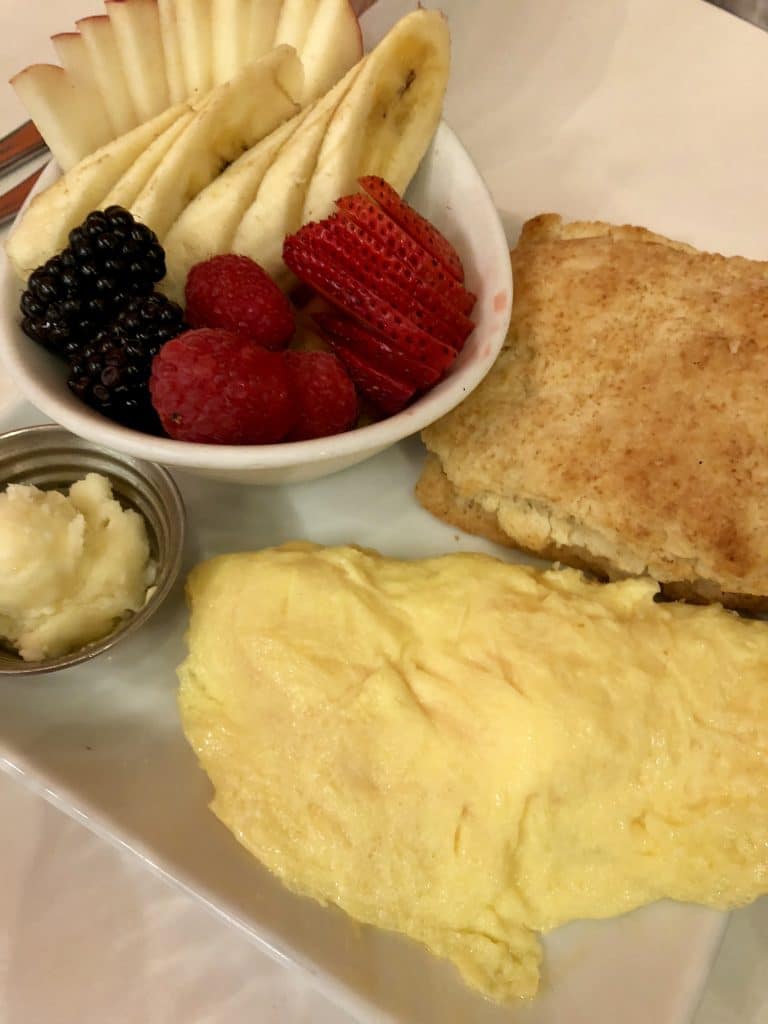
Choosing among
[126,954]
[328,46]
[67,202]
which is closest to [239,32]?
[328,46]

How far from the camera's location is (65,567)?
137 centimetres

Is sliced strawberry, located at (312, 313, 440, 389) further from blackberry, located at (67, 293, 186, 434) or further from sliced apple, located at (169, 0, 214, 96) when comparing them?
sliced apple, located at (169, 0, 214, 96)

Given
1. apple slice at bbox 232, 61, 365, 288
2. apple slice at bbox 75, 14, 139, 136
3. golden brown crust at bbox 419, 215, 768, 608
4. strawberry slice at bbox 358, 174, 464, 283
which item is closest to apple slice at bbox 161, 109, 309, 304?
apple slice at bbox 232, 61, 365, 288

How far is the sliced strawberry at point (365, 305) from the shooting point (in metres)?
1.46

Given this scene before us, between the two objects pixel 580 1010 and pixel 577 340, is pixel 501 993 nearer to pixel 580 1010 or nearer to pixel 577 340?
pixel 580 1010

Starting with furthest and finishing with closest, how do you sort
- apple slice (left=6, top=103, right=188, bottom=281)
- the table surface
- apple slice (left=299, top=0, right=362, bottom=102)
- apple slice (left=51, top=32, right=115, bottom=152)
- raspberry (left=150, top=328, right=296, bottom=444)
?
apple slice (left=299, top=0, right=362, bottom=102), apple slice (left=51, top=32, right=115, bottom=152), apple slice (left=6, top=103, right=188, bottom=281), the table surface, raspberry (left=150, top=328, right=296, bottom=444)

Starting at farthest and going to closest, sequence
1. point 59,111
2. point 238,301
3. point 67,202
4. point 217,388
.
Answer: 1. point 59,111
2. point 67,202
3. point 238,301
4. point 217,388

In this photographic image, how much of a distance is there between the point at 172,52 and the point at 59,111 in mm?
304

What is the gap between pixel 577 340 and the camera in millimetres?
1634

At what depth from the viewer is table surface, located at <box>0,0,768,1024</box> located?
1384 mm

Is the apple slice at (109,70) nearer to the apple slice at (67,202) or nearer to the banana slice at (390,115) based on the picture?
the apple slice at (67,202)

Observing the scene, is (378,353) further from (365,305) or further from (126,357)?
(126,357)

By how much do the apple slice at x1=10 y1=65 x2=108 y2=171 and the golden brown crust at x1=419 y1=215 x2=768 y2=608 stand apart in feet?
3.15

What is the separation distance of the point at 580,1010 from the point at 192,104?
1856 millimetres
